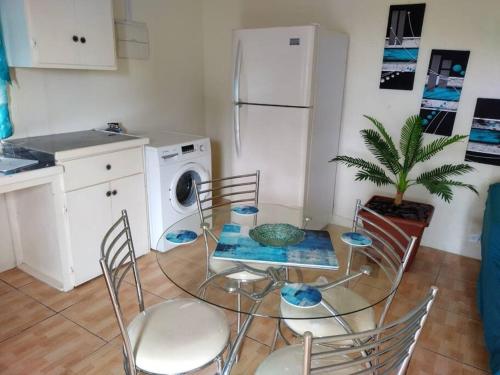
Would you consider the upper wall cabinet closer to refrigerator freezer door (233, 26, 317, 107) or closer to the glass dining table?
refrigerator freezer door (233, 26, 317, 107)

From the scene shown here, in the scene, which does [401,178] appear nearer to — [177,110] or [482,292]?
[482,292]

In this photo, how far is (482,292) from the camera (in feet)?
7.06

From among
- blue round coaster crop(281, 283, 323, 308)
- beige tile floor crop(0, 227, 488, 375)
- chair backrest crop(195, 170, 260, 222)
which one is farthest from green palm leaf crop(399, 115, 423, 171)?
blue round coaster crop(281, 283, 323, 308)

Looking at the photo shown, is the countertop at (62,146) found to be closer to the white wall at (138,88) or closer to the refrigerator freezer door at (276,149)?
the white wall at (138,88)

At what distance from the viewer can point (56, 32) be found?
7.53 feet

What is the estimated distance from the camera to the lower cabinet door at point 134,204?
262 centimetres

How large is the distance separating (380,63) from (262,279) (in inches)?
93.0

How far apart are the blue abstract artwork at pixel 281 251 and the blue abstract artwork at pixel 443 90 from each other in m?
1.80

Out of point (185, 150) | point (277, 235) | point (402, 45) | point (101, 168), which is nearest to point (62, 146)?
point (101, 168)

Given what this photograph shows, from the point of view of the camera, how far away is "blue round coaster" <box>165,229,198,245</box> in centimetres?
166

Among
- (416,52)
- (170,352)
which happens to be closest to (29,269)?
(170,352)

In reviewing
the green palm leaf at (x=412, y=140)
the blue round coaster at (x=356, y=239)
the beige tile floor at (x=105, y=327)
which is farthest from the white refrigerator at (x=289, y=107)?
the beige tile floor at (x=105, y=327)

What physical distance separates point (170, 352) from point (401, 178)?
2.13 metres

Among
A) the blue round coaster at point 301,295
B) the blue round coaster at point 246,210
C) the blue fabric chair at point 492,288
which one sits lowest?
the blue fabric chair at point 492,288
